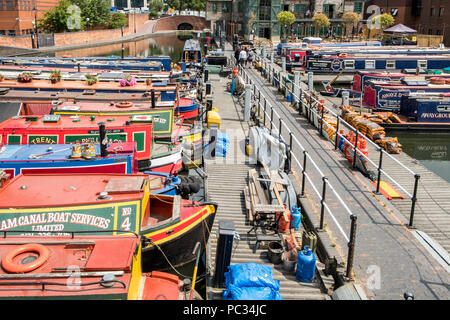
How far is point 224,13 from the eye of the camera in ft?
264

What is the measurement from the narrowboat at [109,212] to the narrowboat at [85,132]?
4.84 metres

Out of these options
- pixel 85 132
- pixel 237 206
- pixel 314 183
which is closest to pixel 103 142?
pixel 85 132

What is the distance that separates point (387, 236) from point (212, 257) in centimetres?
422

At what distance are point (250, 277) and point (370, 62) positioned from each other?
37444 mm

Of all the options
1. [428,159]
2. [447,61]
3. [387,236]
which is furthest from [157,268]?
[447,61]

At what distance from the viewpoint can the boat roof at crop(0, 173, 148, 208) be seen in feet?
31.7

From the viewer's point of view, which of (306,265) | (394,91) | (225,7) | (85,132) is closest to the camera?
(306,265)

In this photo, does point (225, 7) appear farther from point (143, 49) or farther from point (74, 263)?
point (74, 263)

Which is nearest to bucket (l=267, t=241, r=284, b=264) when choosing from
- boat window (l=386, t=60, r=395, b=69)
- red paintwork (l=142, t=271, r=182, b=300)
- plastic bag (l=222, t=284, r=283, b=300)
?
plastic bag (l=222, t=284, r=283, b=300)

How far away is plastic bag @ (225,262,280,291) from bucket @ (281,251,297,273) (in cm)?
100

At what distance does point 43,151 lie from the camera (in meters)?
13.8

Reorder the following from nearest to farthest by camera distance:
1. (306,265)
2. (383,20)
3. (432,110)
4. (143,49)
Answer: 1. (306,265)
2. (432,110)
3. (383,20)
4. (143,49)

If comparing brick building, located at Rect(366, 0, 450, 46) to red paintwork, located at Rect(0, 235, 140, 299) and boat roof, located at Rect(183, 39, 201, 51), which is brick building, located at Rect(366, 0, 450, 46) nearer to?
boat roof, located at Rect(183, 39, 201, 51)

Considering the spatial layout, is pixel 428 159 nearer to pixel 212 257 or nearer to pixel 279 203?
pixel 279 203
